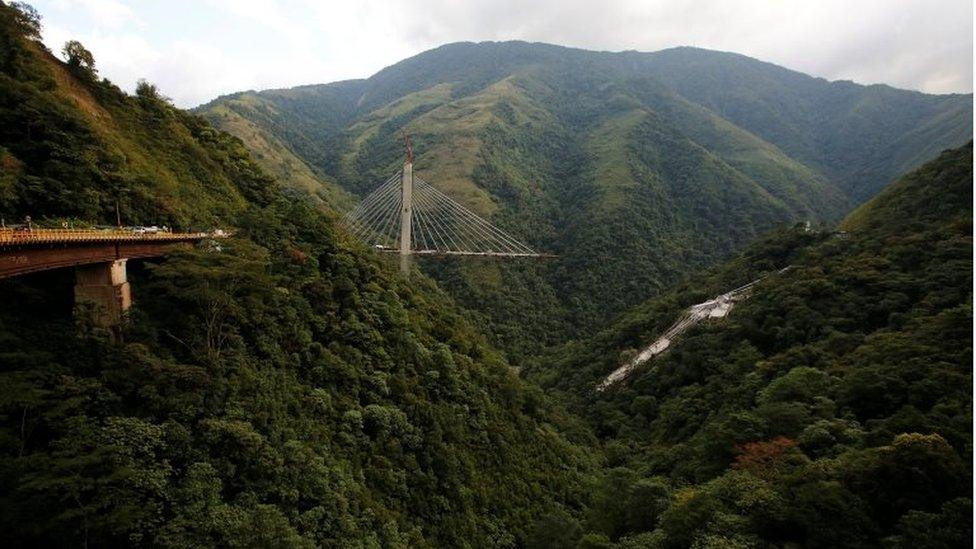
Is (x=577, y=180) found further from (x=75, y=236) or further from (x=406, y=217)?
(x=75, y=236)

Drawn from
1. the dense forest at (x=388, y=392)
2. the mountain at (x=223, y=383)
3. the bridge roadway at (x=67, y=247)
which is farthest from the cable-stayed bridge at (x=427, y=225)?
the bridge roadway at (x=67, y=247)

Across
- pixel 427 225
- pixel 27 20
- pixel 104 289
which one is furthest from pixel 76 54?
pixel 427 225

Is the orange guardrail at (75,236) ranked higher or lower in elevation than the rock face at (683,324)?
higher

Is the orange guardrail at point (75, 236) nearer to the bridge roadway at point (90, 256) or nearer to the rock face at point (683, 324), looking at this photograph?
the bridge roadway at point (90, 256)

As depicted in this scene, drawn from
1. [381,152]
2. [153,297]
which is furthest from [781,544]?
[381,152]

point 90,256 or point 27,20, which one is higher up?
point 27,20

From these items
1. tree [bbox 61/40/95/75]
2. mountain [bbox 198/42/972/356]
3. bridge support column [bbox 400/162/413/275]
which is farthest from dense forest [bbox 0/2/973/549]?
mountain [bbox 198/42/972/356]

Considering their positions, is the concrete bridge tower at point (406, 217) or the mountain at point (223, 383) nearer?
the mountain at point (223, 383)
